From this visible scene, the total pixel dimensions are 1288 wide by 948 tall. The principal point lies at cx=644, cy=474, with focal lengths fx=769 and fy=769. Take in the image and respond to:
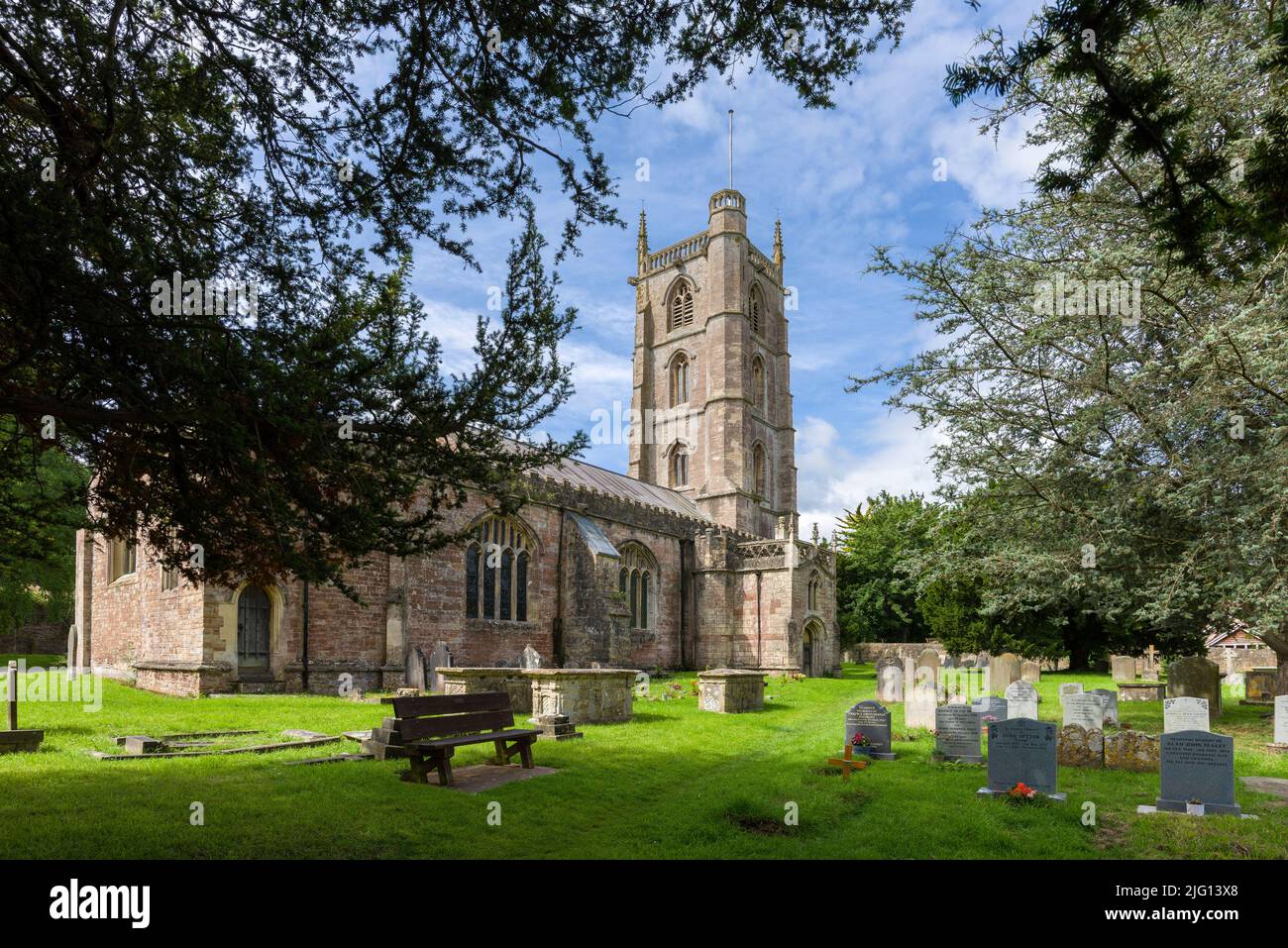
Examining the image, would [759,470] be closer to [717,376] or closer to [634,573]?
[717,376]

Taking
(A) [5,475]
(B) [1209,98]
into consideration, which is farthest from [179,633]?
(B) [1209,98]

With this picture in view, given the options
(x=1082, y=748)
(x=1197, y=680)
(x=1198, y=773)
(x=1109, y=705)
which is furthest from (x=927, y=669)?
(x=1198, y=773)

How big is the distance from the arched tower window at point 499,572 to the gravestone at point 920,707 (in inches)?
472

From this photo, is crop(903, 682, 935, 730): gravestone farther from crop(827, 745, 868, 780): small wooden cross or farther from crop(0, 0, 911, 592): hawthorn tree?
crop(0, 0, 911, 592): hawthorn tree

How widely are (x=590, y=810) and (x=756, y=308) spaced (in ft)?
125

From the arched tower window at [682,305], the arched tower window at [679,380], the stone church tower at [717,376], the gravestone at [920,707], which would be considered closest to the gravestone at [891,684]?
the gravestone at [920,707]

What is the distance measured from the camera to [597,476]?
3216cm

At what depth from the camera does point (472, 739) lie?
26.6ft

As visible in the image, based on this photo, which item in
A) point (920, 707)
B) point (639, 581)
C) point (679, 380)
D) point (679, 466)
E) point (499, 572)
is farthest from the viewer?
point (679, 380)

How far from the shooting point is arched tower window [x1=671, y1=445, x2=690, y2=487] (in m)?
40.7

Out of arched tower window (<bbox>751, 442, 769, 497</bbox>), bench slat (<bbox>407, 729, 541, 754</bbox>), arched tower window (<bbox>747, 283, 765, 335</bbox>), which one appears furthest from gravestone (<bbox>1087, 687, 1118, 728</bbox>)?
arched tower window (<bbox>747, 283, 765, 335</bbox>)

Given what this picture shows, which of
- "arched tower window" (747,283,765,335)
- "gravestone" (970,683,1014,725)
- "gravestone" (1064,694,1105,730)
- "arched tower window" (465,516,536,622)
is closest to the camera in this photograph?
"gravestone" (970,683,1014,725)

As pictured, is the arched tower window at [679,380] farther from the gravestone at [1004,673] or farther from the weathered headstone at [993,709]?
the weathered headstone at [993,709]

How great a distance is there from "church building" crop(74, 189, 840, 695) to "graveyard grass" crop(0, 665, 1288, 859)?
1848mm
